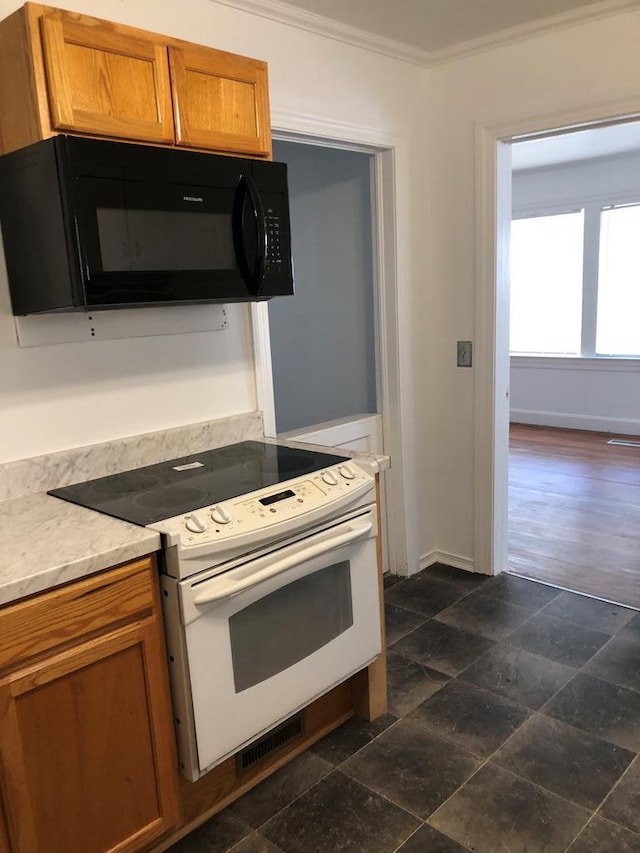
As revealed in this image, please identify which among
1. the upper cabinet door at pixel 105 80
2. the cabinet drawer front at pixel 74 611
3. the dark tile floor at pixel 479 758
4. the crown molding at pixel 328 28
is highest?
the crown molding at pixel 328 28

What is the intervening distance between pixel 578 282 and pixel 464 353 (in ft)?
13.0

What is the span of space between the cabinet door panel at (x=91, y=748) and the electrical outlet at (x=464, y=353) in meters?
2.04

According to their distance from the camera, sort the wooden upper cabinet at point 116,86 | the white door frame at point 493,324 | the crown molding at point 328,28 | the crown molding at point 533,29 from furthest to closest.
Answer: the white door frame at point 493,324 < the crown molding at point 533,29 < the crown molding at point 328,28 < the wooden upper cabinet at point 116,86

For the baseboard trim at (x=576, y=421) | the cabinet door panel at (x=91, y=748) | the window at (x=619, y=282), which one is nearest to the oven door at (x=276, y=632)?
the cabinet door panel at (x=91, y=748)

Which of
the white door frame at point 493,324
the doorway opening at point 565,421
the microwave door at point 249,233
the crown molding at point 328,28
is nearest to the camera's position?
the microwave door at point 249,233

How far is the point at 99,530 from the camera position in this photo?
156 centimetres

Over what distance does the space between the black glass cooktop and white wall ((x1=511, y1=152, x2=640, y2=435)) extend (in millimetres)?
4974

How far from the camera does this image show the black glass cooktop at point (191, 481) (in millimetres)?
1715

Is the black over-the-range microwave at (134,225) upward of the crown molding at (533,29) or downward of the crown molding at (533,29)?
downward

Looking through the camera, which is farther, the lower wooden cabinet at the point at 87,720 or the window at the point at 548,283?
the window at the point at 548,283

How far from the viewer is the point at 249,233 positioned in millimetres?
1923

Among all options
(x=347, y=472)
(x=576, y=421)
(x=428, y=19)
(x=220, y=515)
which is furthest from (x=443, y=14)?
(x=576, y=421)

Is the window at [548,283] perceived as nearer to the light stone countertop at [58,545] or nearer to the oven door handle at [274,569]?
the oven door handle at [274,569]

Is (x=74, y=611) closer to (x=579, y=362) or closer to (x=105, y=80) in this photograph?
(x=105, y=80)
